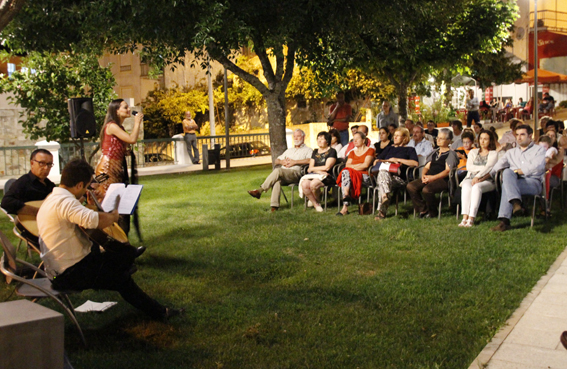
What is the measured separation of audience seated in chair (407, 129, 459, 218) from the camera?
30.6 ft

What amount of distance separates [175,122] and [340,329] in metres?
27.2

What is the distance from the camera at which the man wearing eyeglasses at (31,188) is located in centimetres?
632

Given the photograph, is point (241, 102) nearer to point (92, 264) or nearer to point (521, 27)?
point (521, 27)

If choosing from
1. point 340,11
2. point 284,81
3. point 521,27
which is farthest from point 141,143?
point 521,27

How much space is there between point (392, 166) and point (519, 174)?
196cm

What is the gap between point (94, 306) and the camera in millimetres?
5582

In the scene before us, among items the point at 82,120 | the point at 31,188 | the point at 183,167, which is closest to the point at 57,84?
the point at 183,167

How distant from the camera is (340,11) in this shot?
12.7m

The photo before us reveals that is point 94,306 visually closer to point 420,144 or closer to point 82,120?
point 82,120

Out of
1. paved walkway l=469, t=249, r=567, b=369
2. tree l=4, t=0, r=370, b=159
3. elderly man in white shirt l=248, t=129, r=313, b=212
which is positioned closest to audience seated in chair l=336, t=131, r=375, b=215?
elderly man in white shirt l=248, t=129, r=313, b=212

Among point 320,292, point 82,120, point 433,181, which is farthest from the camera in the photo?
point 433,181

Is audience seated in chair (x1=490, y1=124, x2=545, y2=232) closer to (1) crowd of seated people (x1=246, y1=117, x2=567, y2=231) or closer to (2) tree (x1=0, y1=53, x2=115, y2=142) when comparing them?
(1) crowd of seated people (x1=246, y1=117, x2=567, y2=231)

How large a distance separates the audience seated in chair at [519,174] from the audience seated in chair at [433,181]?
2.47ft

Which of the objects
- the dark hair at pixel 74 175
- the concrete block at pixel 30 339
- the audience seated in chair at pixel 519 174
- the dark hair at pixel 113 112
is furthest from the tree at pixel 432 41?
the concrete block at pixel 30 339
